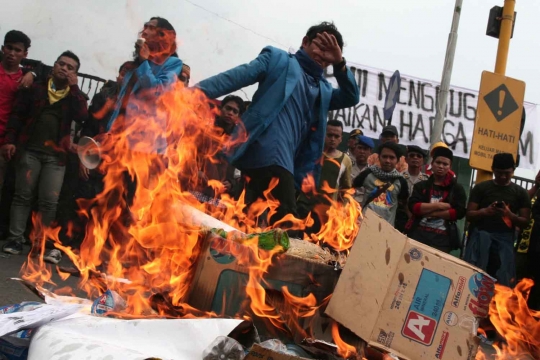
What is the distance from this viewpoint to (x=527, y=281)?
5.84 metres

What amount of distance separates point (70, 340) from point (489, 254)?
14.9 feet

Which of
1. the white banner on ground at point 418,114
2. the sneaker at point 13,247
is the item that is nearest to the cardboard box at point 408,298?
the sneaker at point 13,247

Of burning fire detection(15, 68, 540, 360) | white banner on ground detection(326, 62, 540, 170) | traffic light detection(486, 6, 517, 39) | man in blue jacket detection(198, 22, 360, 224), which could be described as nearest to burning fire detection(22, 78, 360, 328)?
burning fire detection(15, 68, 540, 360)

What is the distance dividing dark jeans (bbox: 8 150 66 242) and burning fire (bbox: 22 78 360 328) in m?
0.78

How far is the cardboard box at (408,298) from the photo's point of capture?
2885 mm

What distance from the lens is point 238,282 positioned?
303 cm

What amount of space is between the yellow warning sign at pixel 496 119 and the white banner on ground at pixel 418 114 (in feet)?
10.9

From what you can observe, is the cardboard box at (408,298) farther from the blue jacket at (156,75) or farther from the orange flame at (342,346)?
the blue jacket at (156,75)

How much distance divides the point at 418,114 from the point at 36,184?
22.6 ft

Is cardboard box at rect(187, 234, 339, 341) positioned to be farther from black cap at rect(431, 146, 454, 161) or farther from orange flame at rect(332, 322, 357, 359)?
black cap at rect(431, 146, 454, 161)

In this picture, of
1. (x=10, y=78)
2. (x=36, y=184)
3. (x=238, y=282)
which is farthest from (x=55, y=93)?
(x=238, y=282)

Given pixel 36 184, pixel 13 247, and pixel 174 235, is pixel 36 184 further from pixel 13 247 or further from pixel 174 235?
pixel 174 235

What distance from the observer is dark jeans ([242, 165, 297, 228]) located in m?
4.03

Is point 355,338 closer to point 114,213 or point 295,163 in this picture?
point 295,163
